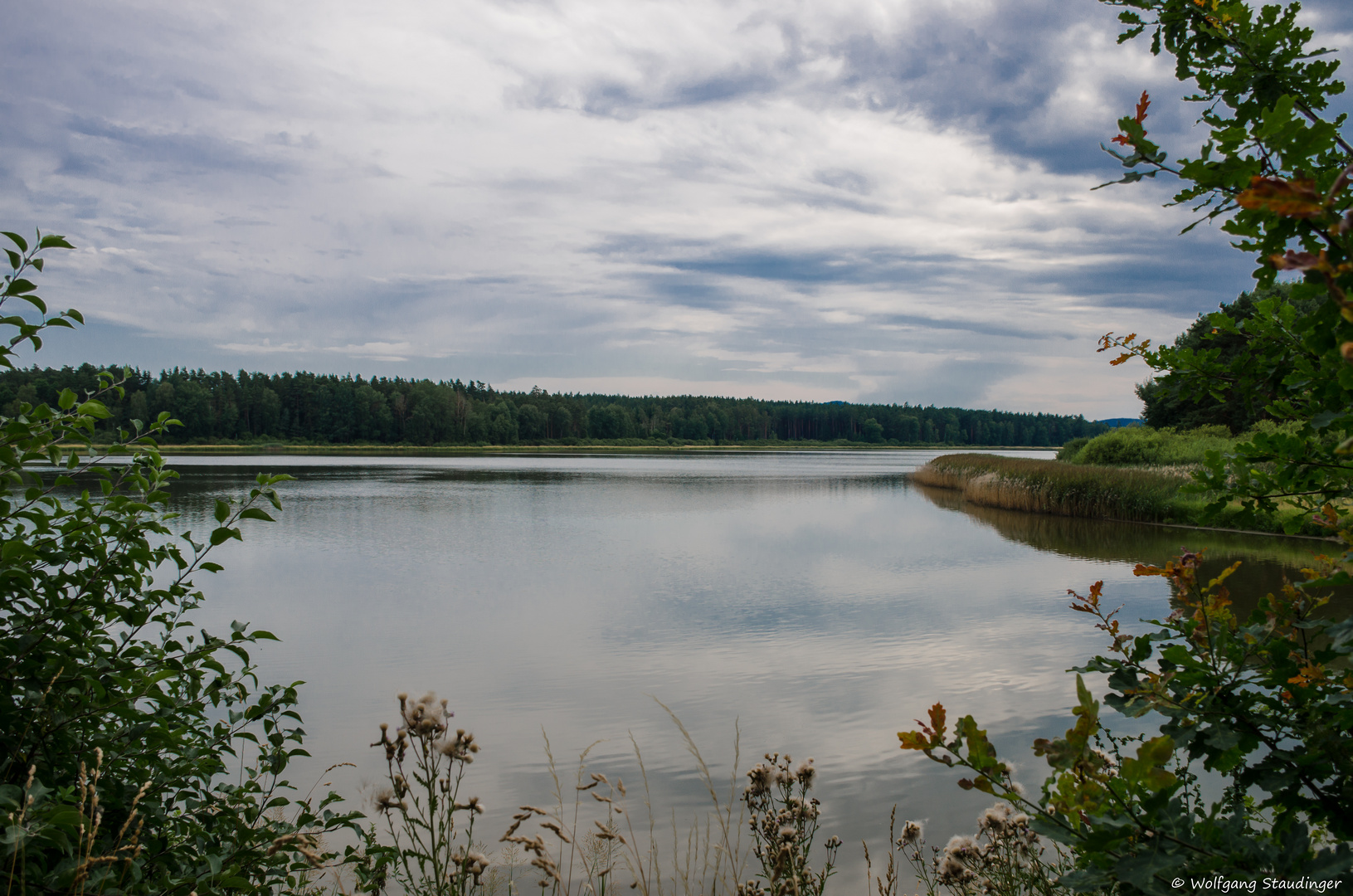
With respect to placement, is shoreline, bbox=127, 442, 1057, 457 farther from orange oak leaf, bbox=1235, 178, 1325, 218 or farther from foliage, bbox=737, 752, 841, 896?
orange oak leaf, bbox=1235, 178, 1325, 218

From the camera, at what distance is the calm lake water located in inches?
221

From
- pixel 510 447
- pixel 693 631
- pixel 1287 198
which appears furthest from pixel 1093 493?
pixel 510 447

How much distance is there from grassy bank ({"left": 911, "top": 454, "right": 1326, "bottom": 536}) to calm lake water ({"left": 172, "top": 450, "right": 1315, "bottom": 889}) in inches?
44.4

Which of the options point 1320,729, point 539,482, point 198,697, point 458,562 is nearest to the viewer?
point 1320,729

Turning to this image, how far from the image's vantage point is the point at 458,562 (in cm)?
1389

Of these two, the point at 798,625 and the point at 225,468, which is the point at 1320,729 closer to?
the point at 798,625

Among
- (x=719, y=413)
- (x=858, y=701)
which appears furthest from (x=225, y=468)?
(x=719, y=413)

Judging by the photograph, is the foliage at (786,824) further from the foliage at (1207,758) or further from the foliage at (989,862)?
the foliage at (1207,758)

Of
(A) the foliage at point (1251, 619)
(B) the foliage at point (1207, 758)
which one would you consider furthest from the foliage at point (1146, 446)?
(B) the foliage at point (1207, 758)

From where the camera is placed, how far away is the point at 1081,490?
21500 millimetres

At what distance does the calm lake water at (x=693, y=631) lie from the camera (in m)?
5.61

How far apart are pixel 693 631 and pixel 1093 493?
16403 mm

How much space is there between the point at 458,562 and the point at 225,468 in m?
36.3

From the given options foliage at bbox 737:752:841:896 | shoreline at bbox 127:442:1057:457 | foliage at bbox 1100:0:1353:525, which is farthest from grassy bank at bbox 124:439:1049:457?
foliage at bbox 1100:0:1353:525
